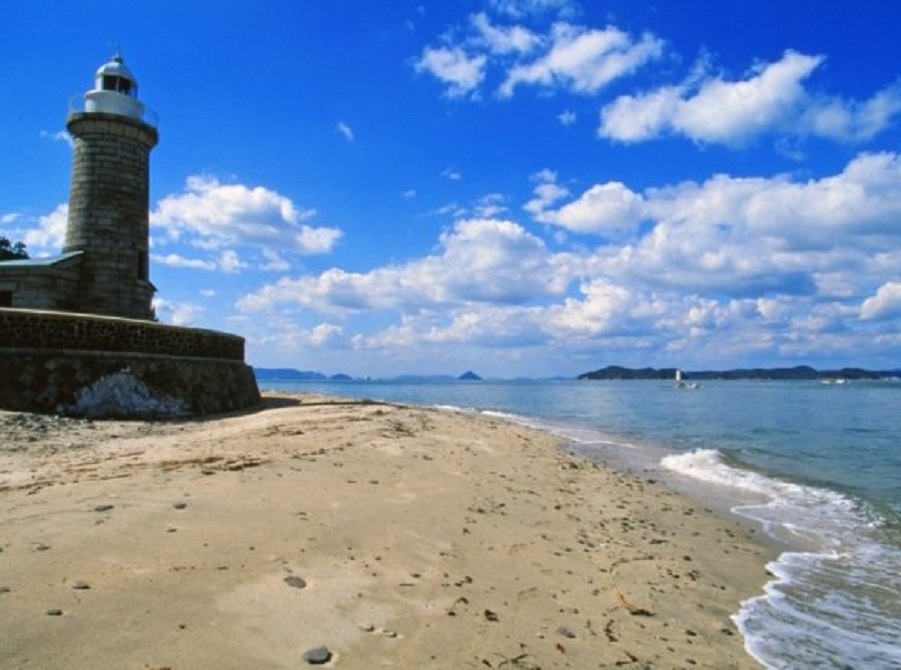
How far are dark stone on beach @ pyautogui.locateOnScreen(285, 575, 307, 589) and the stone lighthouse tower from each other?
72.6 feet

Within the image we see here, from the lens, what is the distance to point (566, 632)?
4.85 meters

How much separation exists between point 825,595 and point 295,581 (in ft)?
19.6

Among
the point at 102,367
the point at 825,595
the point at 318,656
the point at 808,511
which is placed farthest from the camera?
the point at 102,367

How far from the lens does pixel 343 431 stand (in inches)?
559

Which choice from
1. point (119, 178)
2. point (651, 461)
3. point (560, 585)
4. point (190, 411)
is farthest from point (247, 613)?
point (119, 178)

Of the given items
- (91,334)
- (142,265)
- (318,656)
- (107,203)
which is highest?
(107,203)

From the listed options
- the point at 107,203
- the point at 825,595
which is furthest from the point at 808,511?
the point at 107,203

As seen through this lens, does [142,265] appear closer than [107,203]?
No

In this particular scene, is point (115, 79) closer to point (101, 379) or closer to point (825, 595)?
point (101, 379)

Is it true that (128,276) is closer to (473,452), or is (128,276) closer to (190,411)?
(190,411)

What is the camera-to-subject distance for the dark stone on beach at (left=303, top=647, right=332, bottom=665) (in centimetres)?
366

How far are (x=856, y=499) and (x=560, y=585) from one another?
10.7m

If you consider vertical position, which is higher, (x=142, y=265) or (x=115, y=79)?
(x=115, y=79)

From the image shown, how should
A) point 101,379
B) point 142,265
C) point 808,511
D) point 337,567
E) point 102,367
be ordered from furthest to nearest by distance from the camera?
point 142,265, point 102,367, point 101,379, point 808,511, point 337,567
